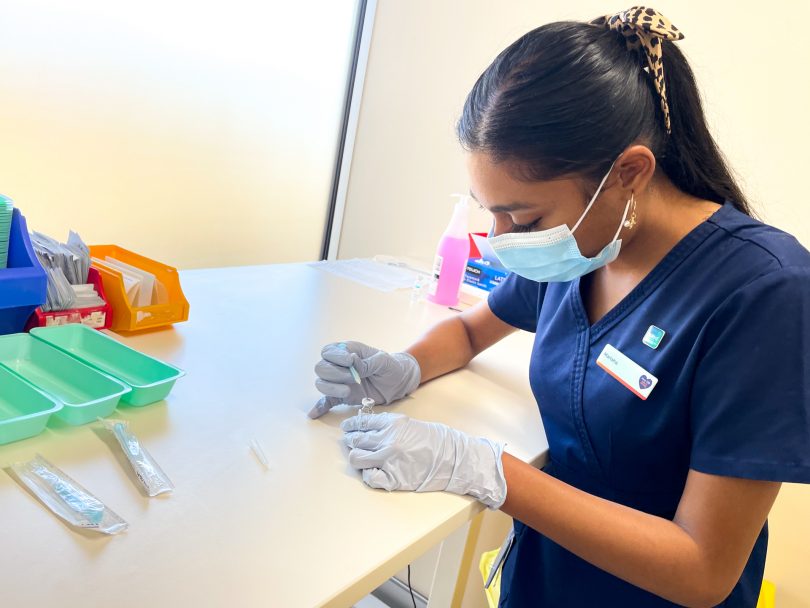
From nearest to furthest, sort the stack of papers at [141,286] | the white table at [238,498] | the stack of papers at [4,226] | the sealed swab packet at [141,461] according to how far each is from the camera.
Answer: the white table at [238,498]
the sealed swab packet at [141,461]
the stack of papers at [4,226]
the stack of papers at [141,286]

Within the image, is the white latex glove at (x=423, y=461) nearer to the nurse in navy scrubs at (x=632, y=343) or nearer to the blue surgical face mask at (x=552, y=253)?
the nurse in navy scrubs at (x=632, y=343)

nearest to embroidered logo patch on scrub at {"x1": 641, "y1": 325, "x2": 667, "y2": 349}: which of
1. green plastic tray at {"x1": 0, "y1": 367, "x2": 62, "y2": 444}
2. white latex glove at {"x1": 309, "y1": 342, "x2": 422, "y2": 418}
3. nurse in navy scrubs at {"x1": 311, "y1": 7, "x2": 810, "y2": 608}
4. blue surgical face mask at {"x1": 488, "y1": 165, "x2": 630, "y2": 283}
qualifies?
nurse in navy scrubs at {"x1": 311, "y1": 7, "x2": 810, "y2": 608}

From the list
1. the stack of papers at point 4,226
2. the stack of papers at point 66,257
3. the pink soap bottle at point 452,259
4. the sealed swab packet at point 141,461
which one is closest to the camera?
the sealed swab packet at point 141,461

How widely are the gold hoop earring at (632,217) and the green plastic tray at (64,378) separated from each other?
0.77 m


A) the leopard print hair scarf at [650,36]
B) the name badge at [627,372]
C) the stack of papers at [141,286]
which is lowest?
the stack of papers at [141,286]

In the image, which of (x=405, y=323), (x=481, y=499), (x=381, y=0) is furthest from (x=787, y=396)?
(x=381, y=0)

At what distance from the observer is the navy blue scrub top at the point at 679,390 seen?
0.72m

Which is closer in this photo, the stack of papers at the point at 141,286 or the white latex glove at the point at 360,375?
the white latex glove at the point at 360,375

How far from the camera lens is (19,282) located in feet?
2.96

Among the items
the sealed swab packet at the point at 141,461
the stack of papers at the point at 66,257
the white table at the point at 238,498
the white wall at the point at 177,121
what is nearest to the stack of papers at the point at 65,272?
the stack of papers at the point at 66,257

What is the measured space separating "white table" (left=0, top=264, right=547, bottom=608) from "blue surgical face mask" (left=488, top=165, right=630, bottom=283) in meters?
0.29

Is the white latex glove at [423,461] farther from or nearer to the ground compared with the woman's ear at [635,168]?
nearer to the ground

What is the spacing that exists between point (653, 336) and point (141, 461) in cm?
72

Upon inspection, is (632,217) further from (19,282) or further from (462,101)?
(462,101)
